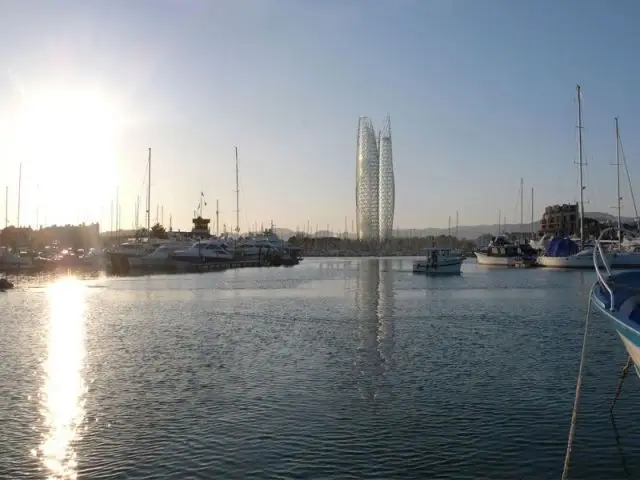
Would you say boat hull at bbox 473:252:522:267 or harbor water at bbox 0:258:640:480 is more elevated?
boat hull at bbox 473:252:522:267

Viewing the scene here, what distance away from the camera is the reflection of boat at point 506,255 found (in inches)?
3824

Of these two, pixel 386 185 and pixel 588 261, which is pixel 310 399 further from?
pixel 386 185

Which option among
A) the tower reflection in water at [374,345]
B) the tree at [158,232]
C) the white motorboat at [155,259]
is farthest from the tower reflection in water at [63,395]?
the tree at [158,232]

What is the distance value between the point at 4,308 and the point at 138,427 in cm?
2436

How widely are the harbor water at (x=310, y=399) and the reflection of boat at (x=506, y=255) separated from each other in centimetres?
7295

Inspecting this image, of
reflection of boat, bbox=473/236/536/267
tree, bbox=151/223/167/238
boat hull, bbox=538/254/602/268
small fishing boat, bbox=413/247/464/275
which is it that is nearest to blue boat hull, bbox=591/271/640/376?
small fishing boat, bbox=413/247/464/275

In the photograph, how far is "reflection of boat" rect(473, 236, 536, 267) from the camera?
97125 millimetres

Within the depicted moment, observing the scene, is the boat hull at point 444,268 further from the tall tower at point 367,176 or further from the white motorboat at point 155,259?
the tall tower at point 367,176

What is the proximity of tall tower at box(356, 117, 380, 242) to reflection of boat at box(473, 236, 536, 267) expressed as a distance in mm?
83477

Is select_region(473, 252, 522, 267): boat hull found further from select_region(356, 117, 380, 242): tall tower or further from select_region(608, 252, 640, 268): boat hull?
select_region(356, 117, 380, 242): tall tower

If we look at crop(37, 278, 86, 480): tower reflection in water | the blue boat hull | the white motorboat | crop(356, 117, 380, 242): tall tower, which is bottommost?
crop(37, 278, 86, 480): tower reflection in water

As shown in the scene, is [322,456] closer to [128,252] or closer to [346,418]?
[346,418]

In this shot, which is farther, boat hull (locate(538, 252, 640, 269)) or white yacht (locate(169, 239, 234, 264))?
white yacht (locate(169, 239, 234, 264))

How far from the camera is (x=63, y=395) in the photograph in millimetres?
13477
